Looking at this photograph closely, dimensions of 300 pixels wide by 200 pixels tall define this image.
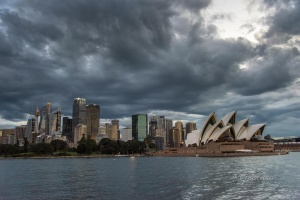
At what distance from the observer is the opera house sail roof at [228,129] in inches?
6166

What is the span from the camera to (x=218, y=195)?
32.0 m

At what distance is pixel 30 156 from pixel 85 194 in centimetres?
17129

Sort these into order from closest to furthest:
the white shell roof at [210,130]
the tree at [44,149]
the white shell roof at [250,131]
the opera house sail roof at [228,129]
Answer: the opera house sail roof at [228,129]
the white shell roof at [210,130]
the white shell roof at [250,131]
the tree at [44,149]

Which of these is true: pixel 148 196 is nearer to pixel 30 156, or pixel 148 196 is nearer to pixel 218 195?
pixel 218 195

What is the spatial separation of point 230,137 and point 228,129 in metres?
4.83

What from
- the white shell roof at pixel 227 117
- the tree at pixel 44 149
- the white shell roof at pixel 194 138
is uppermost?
the white shell roof at pixel 227 117

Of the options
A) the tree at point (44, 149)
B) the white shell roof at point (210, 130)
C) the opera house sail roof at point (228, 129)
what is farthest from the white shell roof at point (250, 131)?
the tree at point (44, 149)

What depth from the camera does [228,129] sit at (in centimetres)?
15538

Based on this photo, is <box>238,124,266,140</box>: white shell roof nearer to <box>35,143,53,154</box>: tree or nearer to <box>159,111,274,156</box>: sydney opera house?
<box>159,111,274,156</box>: sydney opera house

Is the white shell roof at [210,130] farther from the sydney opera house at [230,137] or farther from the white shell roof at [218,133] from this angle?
the white shell roof at [218,133]

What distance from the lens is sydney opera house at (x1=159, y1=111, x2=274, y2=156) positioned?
15350 centimetres

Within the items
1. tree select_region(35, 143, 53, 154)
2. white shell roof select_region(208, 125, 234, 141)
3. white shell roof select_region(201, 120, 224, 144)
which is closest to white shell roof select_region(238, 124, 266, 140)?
white shell roof select_region(208, 125, 234, 141)

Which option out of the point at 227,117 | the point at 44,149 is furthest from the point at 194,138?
the point at 44,149

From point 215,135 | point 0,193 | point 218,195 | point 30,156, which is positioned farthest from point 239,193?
point 30,156
